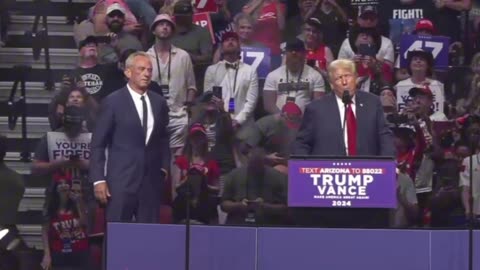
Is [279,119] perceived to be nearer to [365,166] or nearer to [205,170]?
[205,170]

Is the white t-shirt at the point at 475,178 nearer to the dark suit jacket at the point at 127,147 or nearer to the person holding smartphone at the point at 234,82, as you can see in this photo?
the person holding smartphone at the point at 234,82

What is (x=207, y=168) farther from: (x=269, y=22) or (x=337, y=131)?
(x=269, y=22)

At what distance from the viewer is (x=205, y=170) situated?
13.5 meters

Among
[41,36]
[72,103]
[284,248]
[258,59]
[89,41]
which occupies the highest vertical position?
[41,36]

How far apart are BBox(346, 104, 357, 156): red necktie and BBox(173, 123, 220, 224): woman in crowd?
1383mm

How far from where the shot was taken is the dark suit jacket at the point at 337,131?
39.1 ft

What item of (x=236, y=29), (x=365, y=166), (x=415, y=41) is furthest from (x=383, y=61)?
(x=365, y=166)

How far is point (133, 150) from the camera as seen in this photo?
12.4 meters

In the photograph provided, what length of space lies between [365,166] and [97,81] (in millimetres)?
4193

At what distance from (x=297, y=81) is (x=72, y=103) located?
7.14 ft

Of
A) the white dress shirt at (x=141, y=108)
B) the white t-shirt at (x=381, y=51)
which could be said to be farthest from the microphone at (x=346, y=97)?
the white t-shirt at (x=381, y=51)

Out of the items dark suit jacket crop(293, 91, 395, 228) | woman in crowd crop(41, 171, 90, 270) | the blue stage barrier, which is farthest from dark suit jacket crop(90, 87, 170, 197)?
woman in crowd crop(41, 171, 90, 270)

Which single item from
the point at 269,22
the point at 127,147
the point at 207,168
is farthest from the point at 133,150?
the point at 269,22

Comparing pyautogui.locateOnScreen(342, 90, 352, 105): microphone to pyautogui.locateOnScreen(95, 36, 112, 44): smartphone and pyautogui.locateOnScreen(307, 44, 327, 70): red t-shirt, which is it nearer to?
pyautogui.locateOnScreen(307, 44, 327, 70): red t-shirt
